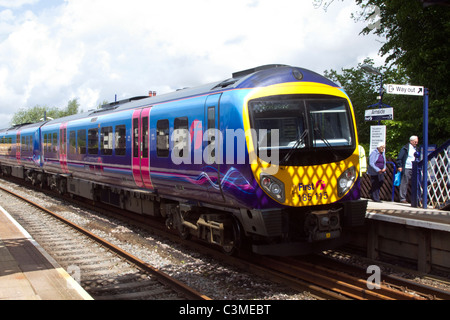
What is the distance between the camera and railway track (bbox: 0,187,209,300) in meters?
6.30

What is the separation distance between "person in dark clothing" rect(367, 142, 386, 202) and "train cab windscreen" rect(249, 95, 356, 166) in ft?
12.4

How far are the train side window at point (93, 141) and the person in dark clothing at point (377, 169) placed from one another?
7216 millimetres

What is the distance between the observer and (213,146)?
7246 mm

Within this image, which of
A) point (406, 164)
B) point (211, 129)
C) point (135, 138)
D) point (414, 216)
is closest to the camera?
point (211, 129)

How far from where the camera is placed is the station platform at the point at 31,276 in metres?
5.49

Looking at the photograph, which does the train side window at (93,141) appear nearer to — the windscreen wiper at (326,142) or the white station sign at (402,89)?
the windscreen wiper at (326,142)

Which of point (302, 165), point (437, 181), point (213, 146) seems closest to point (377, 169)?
point (437, 181)

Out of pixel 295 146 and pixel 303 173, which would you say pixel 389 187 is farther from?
pixel 295 146

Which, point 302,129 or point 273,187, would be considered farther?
point 302,129

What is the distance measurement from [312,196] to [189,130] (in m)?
2.49

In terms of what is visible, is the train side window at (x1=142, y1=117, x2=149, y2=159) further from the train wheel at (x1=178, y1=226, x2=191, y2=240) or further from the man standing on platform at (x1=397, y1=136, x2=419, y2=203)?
the man standing on platform at (x1=397, y1=136, x2=419, y2=203)

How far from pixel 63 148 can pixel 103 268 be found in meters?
8.97
